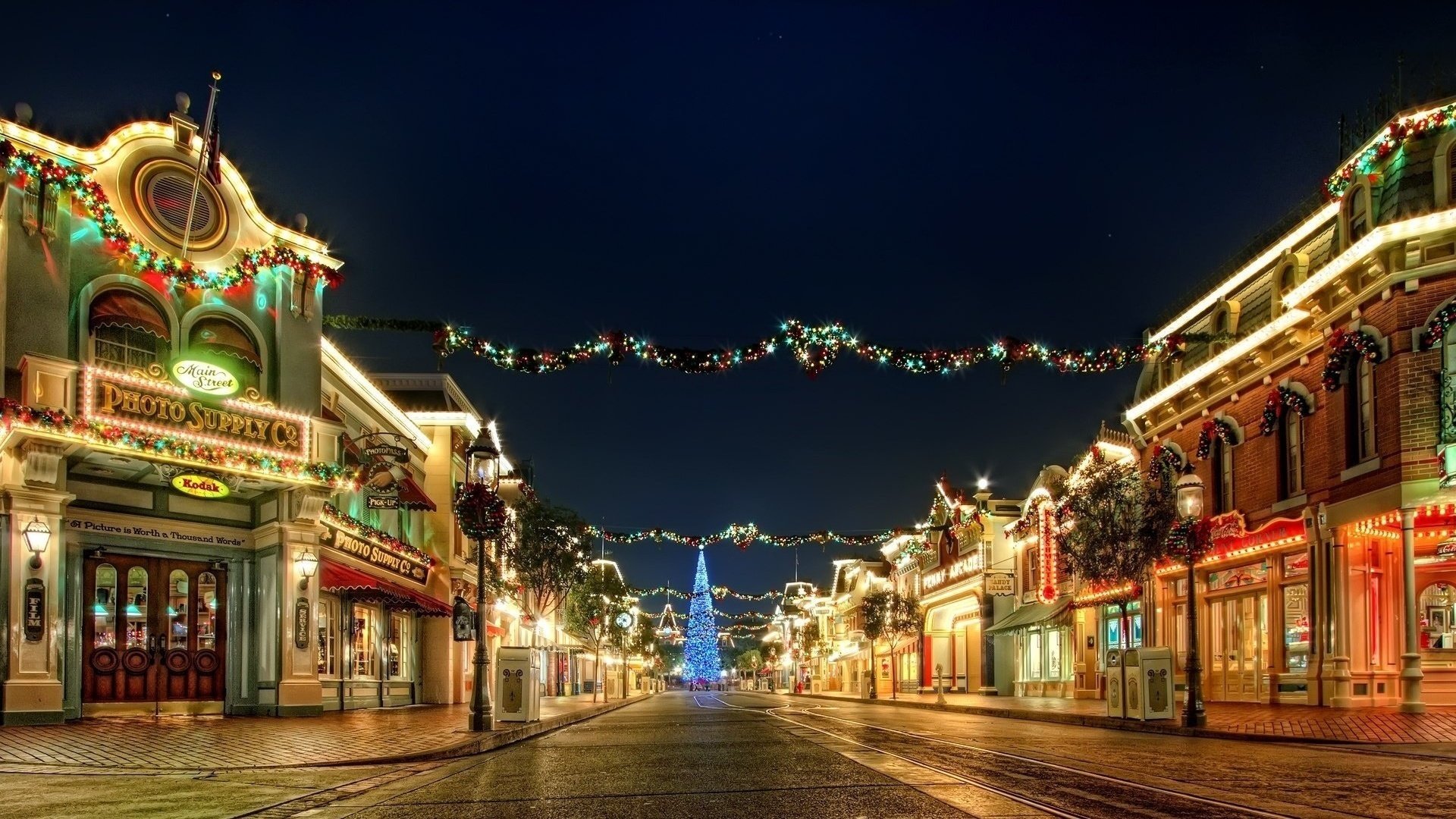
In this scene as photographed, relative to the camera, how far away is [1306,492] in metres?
27.4

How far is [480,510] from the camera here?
72.7 ft

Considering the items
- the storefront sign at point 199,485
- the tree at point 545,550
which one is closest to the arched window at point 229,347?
the storefront sign at point 199,485

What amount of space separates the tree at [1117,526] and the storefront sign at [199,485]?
761 inches

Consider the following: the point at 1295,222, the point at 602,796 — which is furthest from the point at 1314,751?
the point at 1295,222

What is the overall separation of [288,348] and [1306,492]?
21.7 m

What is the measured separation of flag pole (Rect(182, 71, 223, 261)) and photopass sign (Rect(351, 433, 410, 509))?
7.60 m

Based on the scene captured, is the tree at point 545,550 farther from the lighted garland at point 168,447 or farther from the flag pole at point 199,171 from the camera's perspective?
the flag pole at point 199,171

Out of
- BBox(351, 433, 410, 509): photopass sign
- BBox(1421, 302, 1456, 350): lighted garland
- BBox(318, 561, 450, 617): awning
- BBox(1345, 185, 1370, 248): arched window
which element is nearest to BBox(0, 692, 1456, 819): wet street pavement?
BBox(1421, 302, 1456, 350): lighted garland

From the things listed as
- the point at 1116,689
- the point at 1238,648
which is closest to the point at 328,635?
the point at 1116,689

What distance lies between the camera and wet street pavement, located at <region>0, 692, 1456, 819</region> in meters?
9.72

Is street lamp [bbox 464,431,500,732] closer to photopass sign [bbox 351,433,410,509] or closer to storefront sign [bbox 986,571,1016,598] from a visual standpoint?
photopass sign [bbox 351,433,410,509]

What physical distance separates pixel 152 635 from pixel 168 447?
15.5 ft

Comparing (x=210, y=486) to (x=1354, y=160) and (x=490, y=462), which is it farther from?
(x=1354, y=160)

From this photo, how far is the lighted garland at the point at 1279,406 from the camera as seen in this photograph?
90.1 feet
